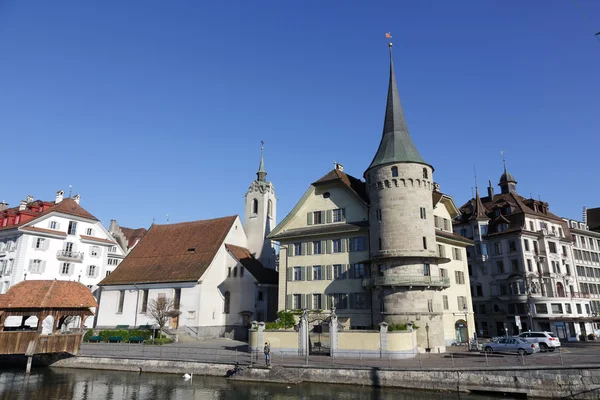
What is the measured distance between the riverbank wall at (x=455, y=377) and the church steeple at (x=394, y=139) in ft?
59.6

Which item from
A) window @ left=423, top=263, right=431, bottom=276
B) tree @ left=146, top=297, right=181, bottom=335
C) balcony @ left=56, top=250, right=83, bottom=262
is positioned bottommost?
tree @ left=146, top=297, right=181, bottom=335

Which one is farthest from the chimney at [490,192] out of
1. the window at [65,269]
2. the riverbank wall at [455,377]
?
the window at [65,269]

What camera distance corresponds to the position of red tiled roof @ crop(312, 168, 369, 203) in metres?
40.5

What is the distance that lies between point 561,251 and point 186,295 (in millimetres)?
48309

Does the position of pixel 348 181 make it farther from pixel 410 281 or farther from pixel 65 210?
pixel 65 210

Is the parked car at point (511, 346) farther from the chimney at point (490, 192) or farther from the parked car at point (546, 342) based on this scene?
Result: the chimney at point (490, 192)

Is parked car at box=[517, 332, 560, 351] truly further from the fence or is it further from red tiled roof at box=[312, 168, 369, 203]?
red tiled roof at box=[312, 168, 369, 203]

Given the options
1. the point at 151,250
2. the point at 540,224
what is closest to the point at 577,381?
the point at 540,224

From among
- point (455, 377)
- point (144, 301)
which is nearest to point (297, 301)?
point (455, 377)

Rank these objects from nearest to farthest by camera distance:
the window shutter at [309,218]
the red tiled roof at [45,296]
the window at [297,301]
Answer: the red tiled roof at [45,296] < the window at [297,301] < the window shutter at [309,218]

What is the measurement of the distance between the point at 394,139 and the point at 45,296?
31.4 m

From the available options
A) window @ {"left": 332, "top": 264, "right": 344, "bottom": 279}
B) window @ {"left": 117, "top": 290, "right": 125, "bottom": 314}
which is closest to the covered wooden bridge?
window @ {"left": 117, "top": 290, "right": 125, "bottom": 314}

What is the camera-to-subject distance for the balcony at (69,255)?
51.8 meters

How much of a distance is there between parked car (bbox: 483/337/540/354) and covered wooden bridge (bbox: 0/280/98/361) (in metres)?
31.6
